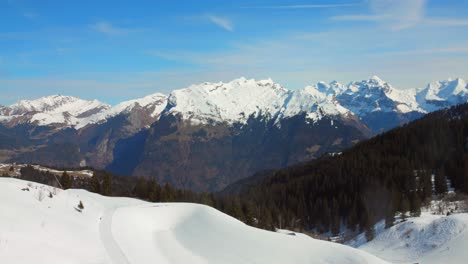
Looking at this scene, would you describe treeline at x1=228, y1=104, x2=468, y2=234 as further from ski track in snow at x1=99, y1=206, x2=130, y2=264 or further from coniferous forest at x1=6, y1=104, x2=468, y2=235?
ski track in snow at x1=99, y1=206, x2=130, y2=264

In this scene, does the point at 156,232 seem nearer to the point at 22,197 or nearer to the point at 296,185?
the point at 22,197

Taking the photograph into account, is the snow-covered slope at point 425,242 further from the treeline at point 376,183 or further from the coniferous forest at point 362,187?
the treeline at point 376,183

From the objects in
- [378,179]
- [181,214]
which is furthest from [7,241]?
[378,179]

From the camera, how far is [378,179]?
130 meters

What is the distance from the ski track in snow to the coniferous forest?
178ft

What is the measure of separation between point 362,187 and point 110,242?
11537 centimetres

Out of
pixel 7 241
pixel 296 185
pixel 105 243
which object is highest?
pixel 7 241

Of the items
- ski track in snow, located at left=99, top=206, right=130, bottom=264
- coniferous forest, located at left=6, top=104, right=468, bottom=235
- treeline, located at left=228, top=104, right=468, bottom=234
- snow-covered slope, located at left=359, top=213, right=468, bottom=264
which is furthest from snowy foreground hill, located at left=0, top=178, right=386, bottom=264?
treeline, located at left=228, top=104, right=468, bottom=234

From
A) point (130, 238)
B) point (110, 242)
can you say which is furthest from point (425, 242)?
point (110, 242)

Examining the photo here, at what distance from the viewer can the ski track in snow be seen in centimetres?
2106

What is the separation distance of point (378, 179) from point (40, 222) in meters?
119

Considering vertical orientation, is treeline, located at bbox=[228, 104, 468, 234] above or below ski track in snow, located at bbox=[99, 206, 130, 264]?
below

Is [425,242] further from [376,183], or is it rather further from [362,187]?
[362,187]

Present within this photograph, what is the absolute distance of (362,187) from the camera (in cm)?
13050
